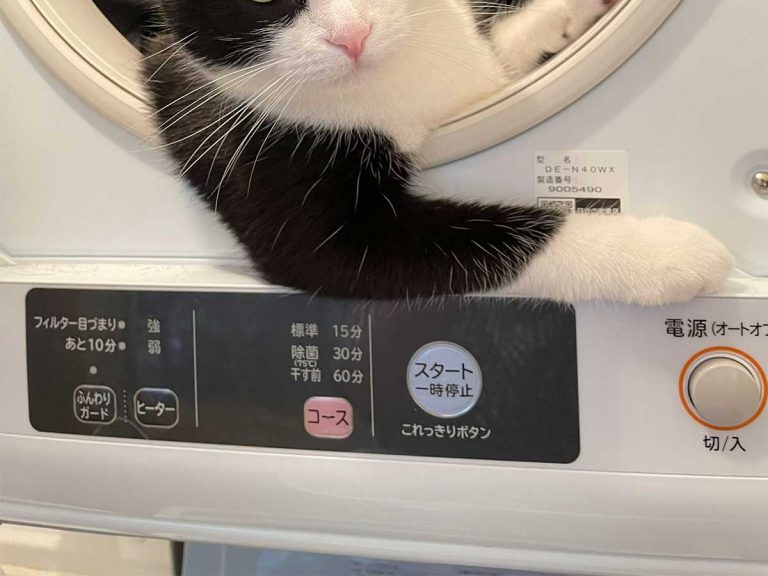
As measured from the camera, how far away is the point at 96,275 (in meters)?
0.71

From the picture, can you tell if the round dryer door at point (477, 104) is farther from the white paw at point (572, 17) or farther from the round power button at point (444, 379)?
the round power button at point (444, 379)

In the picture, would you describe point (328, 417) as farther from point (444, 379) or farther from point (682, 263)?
point (682, 263)

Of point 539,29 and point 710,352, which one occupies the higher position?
point 539,29

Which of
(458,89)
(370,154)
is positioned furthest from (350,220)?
(458,89)

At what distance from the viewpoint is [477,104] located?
2.17 feet

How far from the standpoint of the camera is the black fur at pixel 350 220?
63cm

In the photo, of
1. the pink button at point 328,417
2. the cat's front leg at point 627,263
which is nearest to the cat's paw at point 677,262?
the cat's front leg at point 627,263

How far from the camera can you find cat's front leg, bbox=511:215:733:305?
1.81 ft

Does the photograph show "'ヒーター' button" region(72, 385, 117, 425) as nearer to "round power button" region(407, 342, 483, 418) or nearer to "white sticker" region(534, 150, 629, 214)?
"round power button" region(407, 342, 483, 418)

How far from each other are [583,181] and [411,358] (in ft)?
0.72

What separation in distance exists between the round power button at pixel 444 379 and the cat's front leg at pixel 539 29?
317mm

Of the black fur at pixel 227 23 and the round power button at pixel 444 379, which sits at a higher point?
the black fur at pixel 227 23

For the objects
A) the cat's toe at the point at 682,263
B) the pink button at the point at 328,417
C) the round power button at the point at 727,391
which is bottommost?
the pink button at the point at 328,417

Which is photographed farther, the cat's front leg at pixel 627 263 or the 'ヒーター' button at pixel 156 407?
the 'ヒーター' button at pixel 156 407
